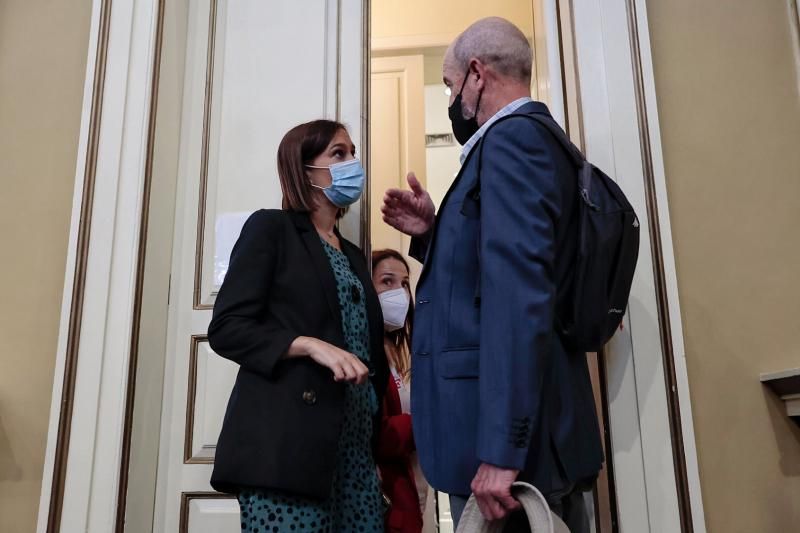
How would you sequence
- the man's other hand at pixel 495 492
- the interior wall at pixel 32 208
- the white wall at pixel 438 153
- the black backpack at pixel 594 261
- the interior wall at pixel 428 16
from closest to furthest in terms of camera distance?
the man's other hand at pixel 495 492 → the black backpack at pixel 594 261 → the interior wall at pixel 32 208 → the interior wall at pixel 428 16 → the white wall at pixel 438 153

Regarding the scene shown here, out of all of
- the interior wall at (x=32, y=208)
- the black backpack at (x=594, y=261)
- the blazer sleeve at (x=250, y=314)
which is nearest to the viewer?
the black backpack at (x=594, y=261)

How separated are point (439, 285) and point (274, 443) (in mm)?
423

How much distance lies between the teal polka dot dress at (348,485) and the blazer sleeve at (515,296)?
1.39ft

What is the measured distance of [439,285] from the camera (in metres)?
1.24

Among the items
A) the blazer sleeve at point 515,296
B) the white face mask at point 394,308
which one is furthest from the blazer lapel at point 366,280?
the blazer sleeve at point 515,296

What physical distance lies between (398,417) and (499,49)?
879 millimetres

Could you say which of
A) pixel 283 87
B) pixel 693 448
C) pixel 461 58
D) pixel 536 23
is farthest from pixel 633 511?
pixel 536 23

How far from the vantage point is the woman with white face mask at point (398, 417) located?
1.66m

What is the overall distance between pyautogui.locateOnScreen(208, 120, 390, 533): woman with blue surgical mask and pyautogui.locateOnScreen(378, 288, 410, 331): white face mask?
387mm

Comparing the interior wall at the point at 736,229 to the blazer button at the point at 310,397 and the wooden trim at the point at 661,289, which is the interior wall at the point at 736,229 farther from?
the blazer button at the point at 310,397

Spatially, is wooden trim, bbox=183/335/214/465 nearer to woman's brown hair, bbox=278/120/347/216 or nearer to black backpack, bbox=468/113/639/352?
woman's brown hair, bbox=278/120/347/216

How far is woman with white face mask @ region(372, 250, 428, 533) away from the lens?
166 centimetres

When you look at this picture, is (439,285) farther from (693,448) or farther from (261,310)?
(693,448)

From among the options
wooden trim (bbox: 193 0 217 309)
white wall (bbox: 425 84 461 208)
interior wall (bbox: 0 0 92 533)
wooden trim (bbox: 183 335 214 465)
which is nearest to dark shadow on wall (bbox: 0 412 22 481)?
interior wall (bbox: 0 0 92 533)
